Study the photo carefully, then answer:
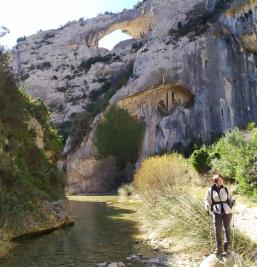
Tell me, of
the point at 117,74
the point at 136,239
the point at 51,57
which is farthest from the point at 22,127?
the point at 51,57

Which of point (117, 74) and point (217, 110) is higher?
point (117, 74)

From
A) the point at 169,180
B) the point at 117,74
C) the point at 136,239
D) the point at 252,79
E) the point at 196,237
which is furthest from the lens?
the point at 117,74

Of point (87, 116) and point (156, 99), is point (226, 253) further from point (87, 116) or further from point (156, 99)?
point (87, 116)

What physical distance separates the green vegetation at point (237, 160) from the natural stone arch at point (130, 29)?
49.7 metres

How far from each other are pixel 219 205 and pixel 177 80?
46840 millimetres

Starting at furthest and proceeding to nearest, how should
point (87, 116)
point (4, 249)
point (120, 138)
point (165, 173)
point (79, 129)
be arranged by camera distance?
point (87, 116), point (79, 129), point (120, 138), point (165, 173), point (4, 249)

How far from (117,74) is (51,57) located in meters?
19.5

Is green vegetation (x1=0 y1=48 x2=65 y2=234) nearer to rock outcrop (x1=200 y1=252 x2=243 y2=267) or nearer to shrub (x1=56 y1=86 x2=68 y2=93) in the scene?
rock outcrop (x1=200 y1=252 x2=243 y2=267)

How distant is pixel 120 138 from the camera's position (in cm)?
5888

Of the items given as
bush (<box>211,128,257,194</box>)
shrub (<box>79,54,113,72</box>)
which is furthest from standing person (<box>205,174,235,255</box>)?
shrub (<box>79,54,113,72</box>)

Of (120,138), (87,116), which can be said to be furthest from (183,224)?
(87,116)

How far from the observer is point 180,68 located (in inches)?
2239

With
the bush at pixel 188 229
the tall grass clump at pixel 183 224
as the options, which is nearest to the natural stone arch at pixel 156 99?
the tall grass clump at pixel 183 224

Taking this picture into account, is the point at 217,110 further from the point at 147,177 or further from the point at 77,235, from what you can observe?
the point at 77,235
